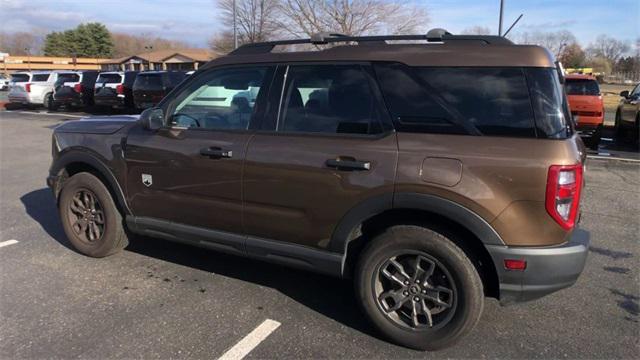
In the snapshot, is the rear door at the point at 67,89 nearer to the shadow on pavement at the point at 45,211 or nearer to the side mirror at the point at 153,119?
the shadow on pavement at the point at 45,211

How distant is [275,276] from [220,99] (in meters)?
1.49

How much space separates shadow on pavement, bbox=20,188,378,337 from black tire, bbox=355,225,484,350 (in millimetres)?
216

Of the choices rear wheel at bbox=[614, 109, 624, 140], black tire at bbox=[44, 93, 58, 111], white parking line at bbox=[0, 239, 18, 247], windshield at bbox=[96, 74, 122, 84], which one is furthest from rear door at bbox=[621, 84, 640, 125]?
black tire at bbox=[44, 93, 58, 111]

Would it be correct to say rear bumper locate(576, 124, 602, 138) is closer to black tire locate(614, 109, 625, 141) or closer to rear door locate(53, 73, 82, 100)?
black tire locate(614, 109, 625, 141)

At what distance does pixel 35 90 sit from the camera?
79.0 ft

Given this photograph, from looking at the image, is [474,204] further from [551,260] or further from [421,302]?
[421,302]

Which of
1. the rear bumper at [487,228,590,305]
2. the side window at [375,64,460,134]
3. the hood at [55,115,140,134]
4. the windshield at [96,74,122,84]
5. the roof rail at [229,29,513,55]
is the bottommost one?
the rear bumper at [487,228,590,305]

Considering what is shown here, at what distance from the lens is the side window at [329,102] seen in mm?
3146

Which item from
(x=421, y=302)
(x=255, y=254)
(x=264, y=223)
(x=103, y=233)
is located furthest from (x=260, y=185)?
(x=103, y=233)

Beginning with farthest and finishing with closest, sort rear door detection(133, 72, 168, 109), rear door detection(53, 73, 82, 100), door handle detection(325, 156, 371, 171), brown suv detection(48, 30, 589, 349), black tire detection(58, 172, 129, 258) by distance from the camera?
rear door detection(53, 73, 82, 100) < rear door detection(133, 72, 168, 109) < black tire detection(58, 172, 129, 258) < door handle detection(325, 156, 371, 171) < brown suv detection(48, 30, 589, 349)

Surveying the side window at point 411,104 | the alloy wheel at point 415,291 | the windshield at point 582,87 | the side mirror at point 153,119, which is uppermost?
the windshield at point 582,87

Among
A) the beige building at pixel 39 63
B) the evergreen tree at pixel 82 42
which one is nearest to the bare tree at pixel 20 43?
the evergreen tree at pixel 82 42

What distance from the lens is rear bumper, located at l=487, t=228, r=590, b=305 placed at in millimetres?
2740

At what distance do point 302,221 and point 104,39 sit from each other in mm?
102099
